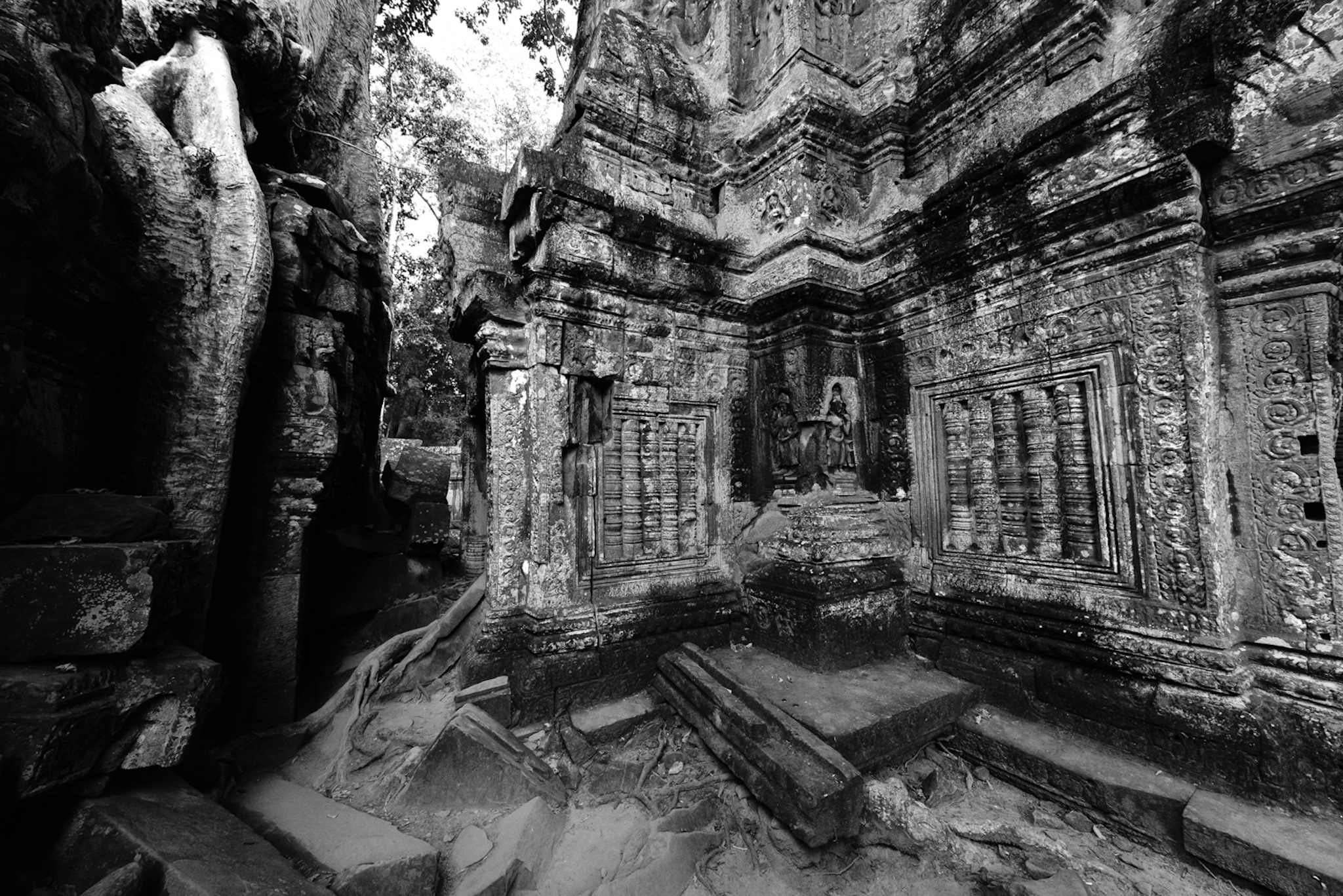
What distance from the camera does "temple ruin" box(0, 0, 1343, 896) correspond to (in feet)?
7.22

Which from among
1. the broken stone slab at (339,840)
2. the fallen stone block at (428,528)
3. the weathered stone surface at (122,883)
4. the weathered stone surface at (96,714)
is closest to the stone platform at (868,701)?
the broken stone slab at (339,840)

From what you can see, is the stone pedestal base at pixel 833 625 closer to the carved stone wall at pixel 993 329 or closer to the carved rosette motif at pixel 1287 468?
the carved stone wall at pixel 993 329

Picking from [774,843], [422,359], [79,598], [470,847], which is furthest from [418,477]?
[422,359]

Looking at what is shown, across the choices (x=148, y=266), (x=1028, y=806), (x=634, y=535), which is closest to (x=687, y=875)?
(x=1028, y=806)

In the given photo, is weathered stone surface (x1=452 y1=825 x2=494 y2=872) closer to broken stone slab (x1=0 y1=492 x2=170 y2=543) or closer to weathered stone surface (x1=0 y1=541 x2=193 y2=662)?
weathered stone surface (x1=0 y1=541 x2=193 y2=662)

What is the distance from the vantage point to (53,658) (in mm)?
1972

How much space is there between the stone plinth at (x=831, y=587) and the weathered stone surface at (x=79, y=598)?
3.26 meters

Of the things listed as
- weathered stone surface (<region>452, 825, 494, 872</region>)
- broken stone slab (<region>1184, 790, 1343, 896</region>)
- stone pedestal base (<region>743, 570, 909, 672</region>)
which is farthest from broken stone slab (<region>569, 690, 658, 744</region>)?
broken stone slab (<region>1184, 790, 1343, 896</region>)

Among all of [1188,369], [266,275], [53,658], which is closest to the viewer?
[53,658]

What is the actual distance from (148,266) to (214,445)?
1.14 meters

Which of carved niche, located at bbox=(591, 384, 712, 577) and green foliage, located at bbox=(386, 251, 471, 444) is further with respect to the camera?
green foliage, located at bbox=(386, 251, 471, 444)

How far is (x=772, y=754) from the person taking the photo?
2445mm

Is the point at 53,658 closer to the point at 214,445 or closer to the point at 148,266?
the point at 214,445

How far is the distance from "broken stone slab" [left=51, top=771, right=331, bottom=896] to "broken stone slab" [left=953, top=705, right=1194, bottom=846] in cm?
304
